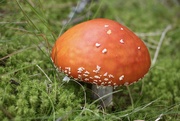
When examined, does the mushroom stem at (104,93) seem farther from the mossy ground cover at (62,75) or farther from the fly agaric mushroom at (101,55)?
the fly agaric mushroom at (101,55)

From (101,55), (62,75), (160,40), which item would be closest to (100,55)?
(101,55)

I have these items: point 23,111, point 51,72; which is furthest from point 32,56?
point 23,111

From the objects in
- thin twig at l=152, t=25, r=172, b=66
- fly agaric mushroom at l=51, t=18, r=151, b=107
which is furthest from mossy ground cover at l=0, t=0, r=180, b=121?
fly agaric mushroom at l=51, t=18, r=151, b=107

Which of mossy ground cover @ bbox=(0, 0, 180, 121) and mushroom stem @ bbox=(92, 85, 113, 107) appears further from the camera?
mushroom stem @ bbox=(92, 85, 113, 107)

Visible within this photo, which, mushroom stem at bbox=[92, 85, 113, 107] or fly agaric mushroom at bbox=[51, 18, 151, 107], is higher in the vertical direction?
fly agaric mushroom at bbox=[51, 18, 151, 107]

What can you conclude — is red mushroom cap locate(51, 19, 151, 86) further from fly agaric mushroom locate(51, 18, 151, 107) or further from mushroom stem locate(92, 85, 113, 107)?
mushroom stem locate(92, 85, 113, 107)

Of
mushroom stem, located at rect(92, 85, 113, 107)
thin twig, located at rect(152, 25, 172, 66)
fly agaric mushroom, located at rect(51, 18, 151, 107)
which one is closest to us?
fly agaric mushroom, located at rect(51, 18, 151, 107)
